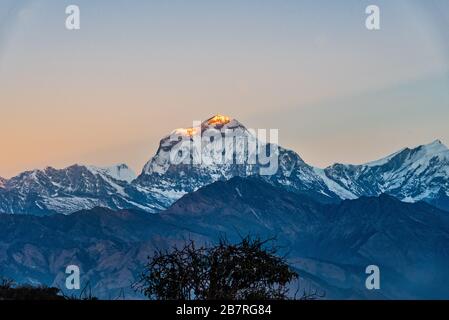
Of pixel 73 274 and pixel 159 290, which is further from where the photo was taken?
pixel 73 274

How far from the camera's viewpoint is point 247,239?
17859 millimetres

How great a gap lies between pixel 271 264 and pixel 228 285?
1184mm
